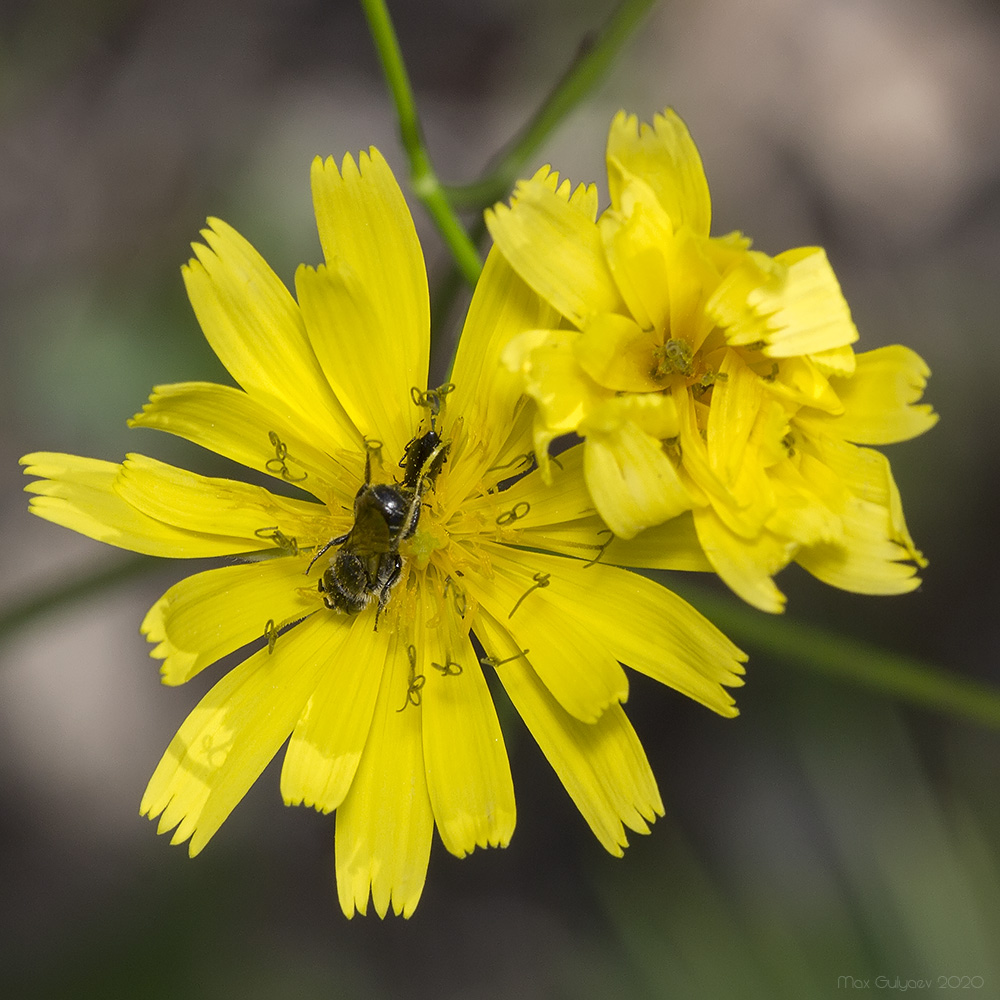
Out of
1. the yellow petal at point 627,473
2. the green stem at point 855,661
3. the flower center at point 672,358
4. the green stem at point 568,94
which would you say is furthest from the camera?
the green stem at point 855,661

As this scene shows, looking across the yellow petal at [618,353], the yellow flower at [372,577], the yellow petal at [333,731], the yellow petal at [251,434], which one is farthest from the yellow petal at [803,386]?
the yellow petal at [333,731]

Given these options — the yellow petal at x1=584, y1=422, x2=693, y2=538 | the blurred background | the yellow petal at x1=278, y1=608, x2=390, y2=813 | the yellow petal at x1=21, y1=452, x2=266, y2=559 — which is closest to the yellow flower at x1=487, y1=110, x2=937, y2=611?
the yellow petal at x1=584, y1=422, x2=693, y2=538

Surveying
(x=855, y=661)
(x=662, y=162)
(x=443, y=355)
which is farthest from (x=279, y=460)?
(x=443, y=355)

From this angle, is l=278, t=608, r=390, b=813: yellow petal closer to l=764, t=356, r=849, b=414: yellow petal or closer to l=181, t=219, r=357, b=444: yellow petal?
l=181, t=219, r=357, b=444: yellow petal

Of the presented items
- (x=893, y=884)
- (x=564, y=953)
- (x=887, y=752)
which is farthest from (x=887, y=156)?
(x=564, y=953)

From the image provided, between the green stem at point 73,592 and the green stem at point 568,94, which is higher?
the green stem at point 568,94

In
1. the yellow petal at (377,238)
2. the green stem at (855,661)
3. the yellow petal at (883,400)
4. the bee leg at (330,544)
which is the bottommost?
the green stem at (855,661)

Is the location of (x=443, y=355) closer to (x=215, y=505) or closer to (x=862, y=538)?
(x=215, y=505)

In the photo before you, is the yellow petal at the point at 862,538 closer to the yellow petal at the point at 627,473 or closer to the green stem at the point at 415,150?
the yellow petal at the point at 627,473
